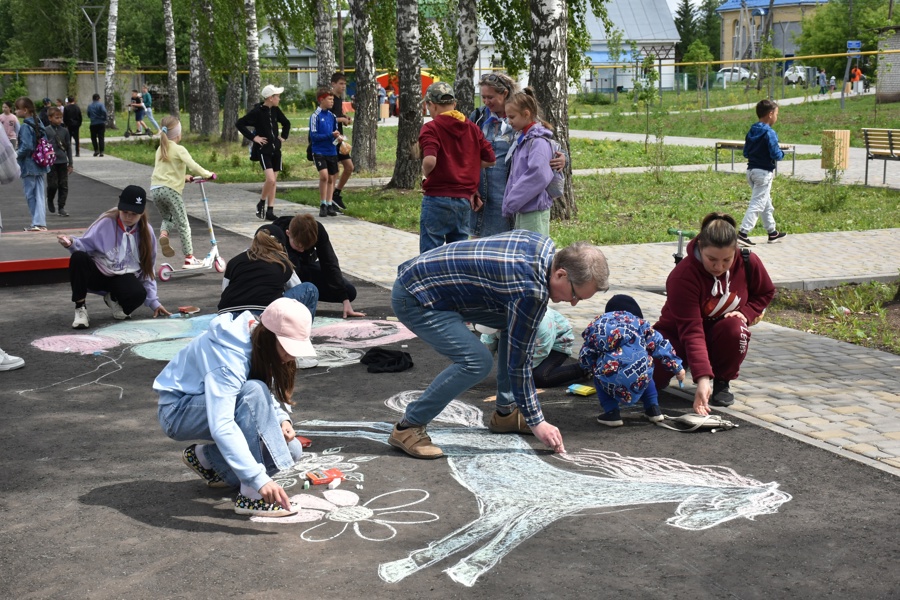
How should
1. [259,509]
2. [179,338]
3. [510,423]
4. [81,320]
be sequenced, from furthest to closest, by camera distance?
[81,320], [179,338], [510,423], [259,509]

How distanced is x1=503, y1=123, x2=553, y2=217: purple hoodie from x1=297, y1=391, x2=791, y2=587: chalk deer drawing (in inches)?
95.2

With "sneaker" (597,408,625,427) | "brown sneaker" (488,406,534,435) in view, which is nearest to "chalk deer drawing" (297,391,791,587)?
"brown sneaker" (488,406,534,435)

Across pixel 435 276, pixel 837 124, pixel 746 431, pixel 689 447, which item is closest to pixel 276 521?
pixel 435 276

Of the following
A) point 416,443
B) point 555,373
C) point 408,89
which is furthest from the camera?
point 408,89

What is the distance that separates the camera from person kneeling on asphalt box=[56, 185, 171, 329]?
8523 millimetres

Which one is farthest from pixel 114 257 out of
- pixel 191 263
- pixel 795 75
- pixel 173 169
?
pixel 795 75

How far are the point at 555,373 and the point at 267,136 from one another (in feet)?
31.5

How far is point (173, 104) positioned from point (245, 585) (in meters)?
37.2

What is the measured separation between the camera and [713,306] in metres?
6.19

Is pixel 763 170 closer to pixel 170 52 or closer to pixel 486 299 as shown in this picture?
pixel 486 299

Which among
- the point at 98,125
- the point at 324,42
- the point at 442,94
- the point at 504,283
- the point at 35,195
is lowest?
the point at 504,283

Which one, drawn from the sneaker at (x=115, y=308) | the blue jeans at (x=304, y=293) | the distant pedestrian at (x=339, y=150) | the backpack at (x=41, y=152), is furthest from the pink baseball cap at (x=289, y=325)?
the backpack at (x=41, y=152)

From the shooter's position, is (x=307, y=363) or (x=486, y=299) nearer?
(x=486, y=299)

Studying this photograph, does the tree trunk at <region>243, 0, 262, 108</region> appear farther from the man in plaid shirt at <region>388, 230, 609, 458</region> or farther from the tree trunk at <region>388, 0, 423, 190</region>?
the man in plaid shirt at <region>388, 230, 609, 458</region>
